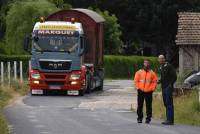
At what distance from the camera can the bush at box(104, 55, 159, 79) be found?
6481cm

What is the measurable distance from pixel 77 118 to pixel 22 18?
36.4 metres

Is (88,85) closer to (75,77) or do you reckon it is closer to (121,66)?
(75,77)

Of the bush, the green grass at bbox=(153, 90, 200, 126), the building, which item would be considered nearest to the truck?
the green grass at bbox=(153, 90, 200, 126)

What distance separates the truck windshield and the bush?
28853mm

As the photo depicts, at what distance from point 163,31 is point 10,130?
57.8 metres

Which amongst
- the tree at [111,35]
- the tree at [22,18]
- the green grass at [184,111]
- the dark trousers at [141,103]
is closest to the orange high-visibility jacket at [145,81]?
the dark trousers at [141,103]

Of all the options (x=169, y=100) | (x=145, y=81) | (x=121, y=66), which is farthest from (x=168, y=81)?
(x=121, y=66)

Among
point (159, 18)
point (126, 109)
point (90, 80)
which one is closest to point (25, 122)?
point (126, 109)

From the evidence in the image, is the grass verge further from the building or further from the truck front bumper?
the building

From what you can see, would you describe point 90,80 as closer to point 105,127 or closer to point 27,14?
point 105,127

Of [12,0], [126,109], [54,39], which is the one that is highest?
[12,0]

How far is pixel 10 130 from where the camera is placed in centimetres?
1811

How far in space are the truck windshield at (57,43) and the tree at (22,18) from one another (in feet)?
73.8

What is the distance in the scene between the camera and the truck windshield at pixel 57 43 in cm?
3431
